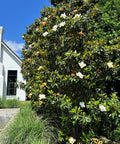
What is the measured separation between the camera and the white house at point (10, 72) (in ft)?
46.9

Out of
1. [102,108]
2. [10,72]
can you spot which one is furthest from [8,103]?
[102,108]

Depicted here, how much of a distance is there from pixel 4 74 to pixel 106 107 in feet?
42.3

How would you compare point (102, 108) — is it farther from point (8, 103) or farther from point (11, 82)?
point (11, 82)

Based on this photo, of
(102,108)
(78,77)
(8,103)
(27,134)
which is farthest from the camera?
(8,103)

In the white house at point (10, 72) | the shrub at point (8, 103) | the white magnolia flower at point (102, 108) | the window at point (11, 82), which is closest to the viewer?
the white magnolia flower at point (102, 108)

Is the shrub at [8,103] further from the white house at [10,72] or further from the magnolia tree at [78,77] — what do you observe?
the magnolia tree at [78,77]

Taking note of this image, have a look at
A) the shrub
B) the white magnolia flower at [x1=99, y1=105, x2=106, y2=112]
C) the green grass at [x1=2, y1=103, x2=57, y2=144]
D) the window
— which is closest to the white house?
the window

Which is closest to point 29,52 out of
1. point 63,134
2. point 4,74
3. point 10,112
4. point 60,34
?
point 10,112

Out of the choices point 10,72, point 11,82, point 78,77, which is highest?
point 10,72

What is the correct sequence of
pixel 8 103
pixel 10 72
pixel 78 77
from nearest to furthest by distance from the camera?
pixel 78 77 → pixel 8 103 → pixel 10 72

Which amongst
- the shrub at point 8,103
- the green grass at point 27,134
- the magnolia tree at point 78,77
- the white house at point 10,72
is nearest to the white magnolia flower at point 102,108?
the magnolia tree at point 78,77

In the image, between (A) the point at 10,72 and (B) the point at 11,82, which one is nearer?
(B) the point at 11,82

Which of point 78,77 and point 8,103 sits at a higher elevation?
point 78,77

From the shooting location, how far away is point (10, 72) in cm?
1470
